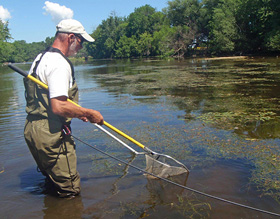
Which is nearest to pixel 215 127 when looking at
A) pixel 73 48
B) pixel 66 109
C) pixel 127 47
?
pixel 73 48

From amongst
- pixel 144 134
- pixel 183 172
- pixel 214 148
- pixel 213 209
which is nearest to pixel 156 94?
pixel 144 134

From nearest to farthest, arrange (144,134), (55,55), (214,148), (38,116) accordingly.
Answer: (55,55)
(38,116)
(214,148)
(144,134)

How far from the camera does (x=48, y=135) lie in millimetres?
3207

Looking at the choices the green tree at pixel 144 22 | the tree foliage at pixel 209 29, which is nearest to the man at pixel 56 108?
the tree foliage at pixel 209 29

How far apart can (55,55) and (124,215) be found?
231 cm

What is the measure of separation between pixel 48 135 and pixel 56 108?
50cm

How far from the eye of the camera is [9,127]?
320 inches

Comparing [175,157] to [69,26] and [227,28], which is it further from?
[227,28]

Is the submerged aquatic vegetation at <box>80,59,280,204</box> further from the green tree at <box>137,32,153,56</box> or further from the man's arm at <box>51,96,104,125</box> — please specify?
the green tree at <box>137,32,153,56</box>

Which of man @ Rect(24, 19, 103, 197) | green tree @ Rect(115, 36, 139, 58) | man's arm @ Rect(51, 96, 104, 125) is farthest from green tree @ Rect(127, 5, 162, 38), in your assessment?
man's arm @ Rect(51, 96, 104, 125)

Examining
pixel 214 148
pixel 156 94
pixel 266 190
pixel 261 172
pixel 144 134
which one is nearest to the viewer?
pixel 266 190

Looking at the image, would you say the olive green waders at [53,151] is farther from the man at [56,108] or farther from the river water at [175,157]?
the river water at [175,157]

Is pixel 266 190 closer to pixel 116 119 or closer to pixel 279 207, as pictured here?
pixel 279 207

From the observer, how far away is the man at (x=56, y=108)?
2914 mm
